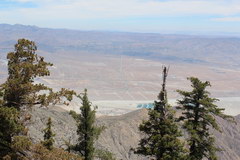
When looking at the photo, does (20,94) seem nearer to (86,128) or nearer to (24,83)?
(24,83)

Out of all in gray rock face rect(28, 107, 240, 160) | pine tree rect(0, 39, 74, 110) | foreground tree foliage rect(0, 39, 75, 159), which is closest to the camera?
foreground tree foliage rect(0, 39, 75, 159)

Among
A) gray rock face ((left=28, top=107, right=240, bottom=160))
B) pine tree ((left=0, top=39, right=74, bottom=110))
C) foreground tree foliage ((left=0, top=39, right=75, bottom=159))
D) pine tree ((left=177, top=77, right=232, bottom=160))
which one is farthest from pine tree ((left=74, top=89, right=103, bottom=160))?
Answer: gray rock face ((left=28, top=107, right=240, bottom=160))

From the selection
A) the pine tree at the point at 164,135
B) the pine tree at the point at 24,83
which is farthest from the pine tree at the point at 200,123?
the pine tree at the point at 24,83

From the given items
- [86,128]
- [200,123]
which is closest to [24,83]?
[86,128]

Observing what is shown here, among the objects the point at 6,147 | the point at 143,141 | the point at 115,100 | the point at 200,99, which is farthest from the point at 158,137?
the point at 115,100

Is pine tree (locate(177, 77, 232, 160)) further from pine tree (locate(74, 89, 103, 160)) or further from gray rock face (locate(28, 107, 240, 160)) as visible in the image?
gray rock face (locate(28, 107, 240, 160))

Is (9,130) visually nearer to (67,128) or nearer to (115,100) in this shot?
(67,128)
